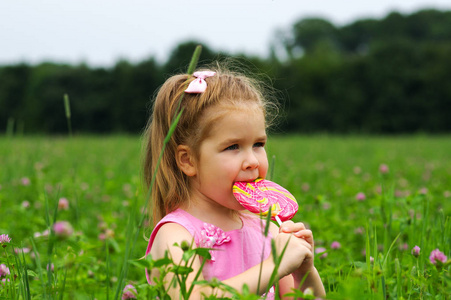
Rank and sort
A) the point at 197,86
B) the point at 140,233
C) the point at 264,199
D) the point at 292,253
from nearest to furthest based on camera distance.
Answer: the point at 292,253, the point at 264,199, the point at 197,86, the point at 140,233

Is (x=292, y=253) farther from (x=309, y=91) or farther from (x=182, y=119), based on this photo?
(x=309, y=91)

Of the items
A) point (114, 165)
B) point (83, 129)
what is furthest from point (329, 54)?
point (114, 165)

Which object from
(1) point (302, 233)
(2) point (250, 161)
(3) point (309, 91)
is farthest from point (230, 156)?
(3) point (309, 91)

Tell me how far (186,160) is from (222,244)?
28 centimetres

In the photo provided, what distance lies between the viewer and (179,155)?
5.14 ft

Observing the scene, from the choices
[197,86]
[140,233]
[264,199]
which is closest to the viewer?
[264,199]

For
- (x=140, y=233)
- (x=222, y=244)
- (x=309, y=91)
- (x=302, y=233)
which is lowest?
(x=309, y=91)

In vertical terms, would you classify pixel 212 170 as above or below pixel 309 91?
above

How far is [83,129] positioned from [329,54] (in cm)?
→ 1457

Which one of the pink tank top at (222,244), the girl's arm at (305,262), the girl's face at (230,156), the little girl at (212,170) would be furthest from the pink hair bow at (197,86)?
the girl's arm at (305,262)

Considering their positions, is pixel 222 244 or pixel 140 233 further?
pixel 140 233

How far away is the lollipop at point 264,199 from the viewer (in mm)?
1399

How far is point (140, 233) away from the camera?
266 cm

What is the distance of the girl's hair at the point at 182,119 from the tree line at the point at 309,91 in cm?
2000
